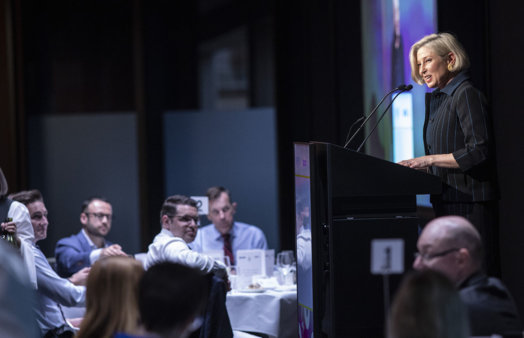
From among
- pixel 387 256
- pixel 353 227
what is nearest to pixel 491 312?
pixel 387 256

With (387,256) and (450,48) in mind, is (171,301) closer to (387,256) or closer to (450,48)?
(387,256)

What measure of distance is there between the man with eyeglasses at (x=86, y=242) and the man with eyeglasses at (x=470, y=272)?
3095 millimetres

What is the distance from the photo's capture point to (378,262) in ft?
8.07

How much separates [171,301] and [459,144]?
1789 millimetres

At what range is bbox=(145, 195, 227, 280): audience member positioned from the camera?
4.30 meters

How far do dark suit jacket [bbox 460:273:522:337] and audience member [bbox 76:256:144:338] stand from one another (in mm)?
1041

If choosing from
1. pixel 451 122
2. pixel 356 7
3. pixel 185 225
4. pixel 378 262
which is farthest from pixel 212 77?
pixel 378 262

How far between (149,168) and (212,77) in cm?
185

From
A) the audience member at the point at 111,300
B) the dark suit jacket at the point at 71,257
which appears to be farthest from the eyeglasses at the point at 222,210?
the audience member at the point at 111,300

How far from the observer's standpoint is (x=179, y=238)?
4484 mm

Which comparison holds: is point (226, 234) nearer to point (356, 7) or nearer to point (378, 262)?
point (356, 7)

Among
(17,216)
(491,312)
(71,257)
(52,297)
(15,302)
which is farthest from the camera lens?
(71,257)

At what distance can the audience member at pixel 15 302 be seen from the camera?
147cm

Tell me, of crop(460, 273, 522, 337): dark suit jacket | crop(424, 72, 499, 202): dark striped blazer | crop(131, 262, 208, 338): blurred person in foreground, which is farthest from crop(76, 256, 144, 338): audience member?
crop(424, 72, 499, 202): dark striped blazer
